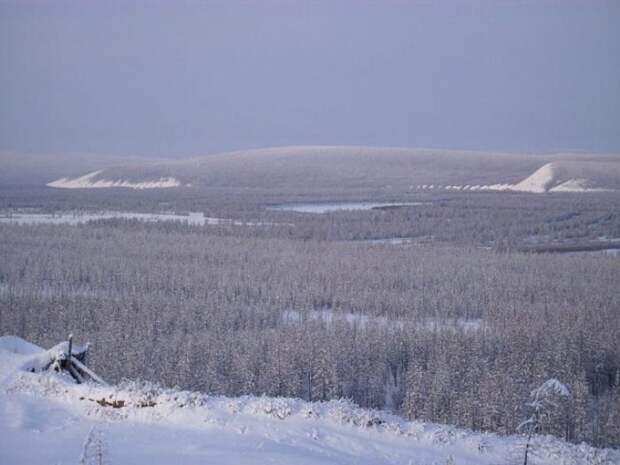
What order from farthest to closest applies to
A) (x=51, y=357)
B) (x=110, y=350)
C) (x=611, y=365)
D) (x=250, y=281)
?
(x=250, y=281) → (x=611, y=365) → (x=110, y=350) → (x=51, y=357)

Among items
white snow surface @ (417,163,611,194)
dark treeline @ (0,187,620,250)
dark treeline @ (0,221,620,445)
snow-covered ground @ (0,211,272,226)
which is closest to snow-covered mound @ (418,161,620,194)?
white snow surface @ (417,163,611,194)

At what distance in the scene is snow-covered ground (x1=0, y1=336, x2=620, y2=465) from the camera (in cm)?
768

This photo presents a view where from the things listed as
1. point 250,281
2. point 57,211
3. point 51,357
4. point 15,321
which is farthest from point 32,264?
point 57,211

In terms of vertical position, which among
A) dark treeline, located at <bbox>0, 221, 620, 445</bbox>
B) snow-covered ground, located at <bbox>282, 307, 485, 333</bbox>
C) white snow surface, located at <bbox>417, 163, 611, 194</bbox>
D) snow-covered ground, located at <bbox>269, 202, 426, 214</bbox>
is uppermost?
white snow surface, located at <bbox>417, 163, 611, 194</bbox>

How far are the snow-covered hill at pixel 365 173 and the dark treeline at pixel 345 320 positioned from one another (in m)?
71.3

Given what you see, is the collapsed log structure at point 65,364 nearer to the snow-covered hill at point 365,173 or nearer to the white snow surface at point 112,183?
the snow-covered hill at point 365,173

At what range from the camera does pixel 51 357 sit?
33.0 feet

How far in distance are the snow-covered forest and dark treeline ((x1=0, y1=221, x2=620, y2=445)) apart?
0.06 meters

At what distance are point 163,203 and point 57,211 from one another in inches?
664

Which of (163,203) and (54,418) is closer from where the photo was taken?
(54,418)

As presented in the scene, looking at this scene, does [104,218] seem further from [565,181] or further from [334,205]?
[565,181]

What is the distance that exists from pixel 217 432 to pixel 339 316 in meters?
18.1

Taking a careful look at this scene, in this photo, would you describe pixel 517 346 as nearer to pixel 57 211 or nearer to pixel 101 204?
pixel 57 211

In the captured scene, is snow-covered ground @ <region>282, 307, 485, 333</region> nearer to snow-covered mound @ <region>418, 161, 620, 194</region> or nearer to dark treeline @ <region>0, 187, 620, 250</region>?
dark treeline @ <region>0, 187, 620, 250</region>
